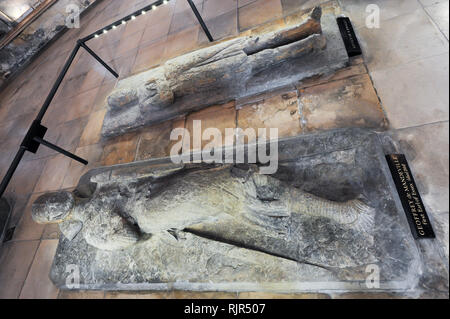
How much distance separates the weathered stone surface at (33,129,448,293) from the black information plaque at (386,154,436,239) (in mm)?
45

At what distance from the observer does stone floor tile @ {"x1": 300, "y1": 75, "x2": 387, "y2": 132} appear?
230 cm

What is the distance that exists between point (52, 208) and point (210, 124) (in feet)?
6.31

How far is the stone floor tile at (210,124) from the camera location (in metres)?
2.97

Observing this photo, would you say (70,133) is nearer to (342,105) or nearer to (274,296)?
(274,296)

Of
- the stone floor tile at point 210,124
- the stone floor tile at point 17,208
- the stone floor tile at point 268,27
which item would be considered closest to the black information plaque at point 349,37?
the stone floor tile at point 268,27

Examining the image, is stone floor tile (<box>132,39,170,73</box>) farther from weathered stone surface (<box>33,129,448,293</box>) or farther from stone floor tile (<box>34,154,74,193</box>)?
weathered stone surface (<box>33,129,448,293</box>)

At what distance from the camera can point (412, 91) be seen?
217 cm

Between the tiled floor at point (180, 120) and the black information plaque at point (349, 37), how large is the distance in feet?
0.41

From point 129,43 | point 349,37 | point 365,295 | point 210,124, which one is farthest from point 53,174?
point 349,37

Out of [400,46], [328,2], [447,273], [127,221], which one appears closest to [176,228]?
[127,221]

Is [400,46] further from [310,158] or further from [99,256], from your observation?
[99,256]

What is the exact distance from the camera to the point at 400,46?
2.43 m

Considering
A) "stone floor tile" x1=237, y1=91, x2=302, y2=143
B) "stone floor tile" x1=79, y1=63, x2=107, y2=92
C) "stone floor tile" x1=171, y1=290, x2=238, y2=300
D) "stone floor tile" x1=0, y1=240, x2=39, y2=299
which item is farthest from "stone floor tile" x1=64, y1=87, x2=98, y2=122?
"stone floor tile" x1=171, y1=290, x2=238, y2=300

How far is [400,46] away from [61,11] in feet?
26.2
